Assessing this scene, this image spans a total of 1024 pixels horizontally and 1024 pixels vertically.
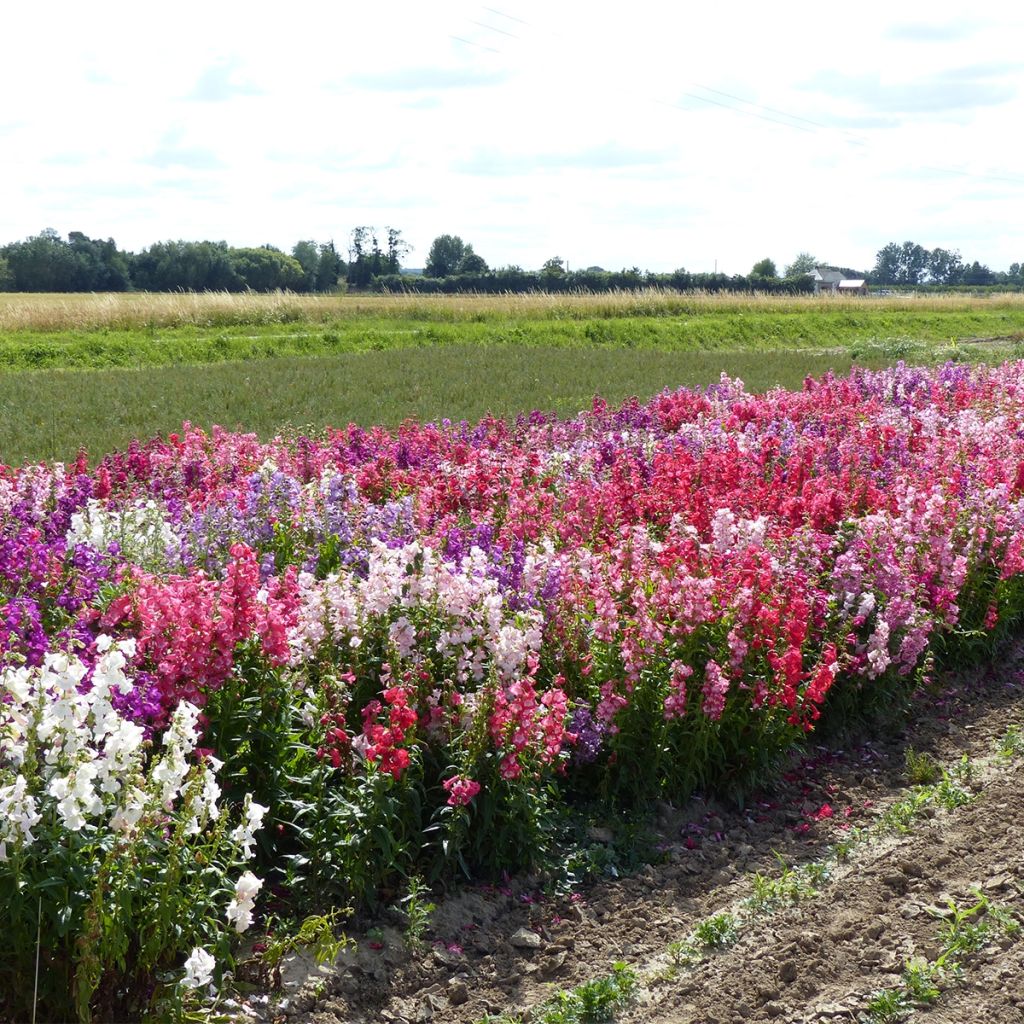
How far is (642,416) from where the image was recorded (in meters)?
14.5

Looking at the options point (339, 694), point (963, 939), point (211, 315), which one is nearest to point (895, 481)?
point (963, 939)

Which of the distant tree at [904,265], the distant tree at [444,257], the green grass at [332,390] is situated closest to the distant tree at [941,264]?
the distant tree at [904,265]

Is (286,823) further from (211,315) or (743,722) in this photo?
(211,315)

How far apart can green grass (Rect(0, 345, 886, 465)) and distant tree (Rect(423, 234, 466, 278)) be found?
221 ft

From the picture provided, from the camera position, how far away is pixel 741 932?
16.5 feet

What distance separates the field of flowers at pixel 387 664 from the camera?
386cm

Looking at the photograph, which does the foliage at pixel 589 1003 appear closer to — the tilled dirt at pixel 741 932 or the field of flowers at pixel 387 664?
the tilled dirt at pixel 741 932

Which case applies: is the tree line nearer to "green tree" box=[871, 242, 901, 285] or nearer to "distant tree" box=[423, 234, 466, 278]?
"distant tree" box=[423, 234, 466, 278]

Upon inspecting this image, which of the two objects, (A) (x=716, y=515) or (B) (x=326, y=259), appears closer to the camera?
(A) (x=716, y=515)

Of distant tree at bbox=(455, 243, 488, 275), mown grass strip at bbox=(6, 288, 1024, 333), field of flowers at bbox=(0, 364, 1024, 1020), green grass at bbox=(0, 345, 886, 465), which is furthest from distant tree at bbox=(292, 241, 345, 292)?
field of flowers at bbox=(0, 364, 1024, 1020)

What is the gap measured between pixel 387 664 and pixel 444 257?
105m

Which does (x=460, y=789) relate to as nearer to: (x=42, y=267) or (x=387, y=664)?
(x=387, y=664)

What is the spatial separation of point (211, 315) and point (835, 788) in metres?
35.5

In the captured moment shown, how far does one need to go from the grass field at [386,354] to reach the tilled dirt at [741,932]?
10583 mm
